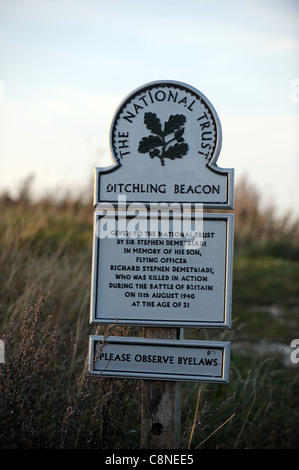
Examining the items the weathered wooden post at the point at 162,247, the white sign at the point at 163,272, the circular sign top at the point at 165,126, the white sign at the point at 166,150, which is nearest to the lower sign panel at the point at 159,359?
the weathered wooden post at the point at 162,247

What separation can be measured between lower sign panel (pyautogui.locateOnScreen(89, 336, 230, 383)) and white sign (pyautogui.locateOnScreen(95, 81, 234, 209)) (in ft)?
2.57

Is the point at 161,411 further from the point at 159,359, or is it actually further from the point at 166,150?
the point at 166,150

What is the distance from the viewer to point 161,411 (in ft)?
10.5

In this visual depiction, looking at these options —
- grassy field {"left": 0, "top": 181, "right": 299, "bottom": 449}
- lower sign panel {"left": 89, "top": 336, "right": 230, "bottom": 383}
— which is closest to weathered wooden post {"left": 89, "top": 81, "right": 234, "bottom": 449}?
lower sign panel {"left": 89, "top": 336, "right": 230, "bottom": 383}

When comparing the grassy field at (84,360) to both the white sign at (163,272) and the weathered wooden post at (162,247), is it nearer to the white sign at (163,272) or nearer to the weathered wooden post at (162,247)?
the weathered wooden post at (162,247)

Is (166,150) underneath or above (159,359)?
above

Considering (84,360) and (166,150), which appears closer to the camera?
(166,150)

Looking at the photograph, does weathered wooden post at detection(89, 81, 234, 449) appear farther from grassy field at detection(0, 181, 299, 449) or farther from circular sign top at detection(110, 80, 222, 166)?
grassy field at detection(0, 181, 299, 449)

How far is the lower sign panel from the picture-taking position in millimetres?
3068

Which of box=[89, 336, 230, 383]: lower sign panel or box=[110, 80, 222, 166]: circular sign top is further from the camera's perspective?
box=[110, 80, 222, 166]: circular sign top

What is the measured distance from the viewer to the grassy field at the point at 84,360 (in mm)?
3039

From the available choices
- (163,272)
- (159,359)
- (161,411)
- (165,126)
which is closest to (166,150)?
(165,126)

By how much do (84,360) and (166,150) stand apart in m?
1.85

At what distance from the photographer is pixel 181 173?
126 inches
